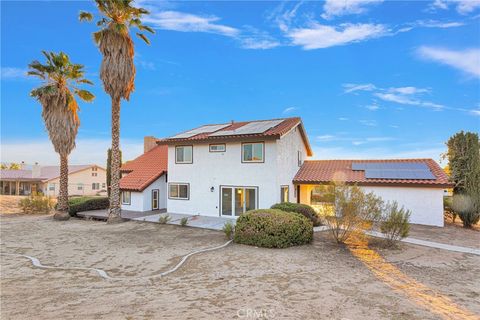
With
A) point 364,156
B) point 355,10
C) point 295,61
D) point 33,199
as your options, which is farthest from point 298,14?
point 33,199

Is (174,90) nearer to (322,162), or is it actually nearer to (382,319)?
(322,162)

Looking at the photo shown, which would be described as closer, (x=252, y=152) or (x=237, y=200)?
(x=252, y=152)

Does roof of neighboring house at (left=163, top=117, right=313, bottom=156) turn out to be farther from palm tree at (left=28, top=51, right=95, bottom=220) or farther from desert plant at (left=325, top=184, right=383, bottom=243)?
palm tree at (left=28, top=51, right=95, bottom=220)

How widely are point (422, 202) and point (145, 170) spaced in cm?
2036

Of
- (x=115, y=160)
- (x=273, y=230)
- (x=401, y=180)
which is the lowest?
(x=273, y=230)

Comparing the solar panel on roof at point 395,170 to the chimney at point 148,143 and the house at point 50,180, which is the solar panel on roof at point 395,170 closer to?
the chimney at point 148,143

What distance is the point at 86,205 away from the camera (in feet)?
71.4

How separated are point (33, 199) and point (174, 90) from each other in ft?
51.8

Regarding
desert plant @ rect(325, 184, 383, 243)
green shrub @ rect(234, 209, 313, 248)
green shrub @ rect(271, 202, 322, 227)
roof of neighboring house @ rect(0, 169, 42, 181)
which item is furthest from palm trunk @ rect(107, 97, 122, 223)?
roof of neighboring house @ rect(0, 169, 42, 181)

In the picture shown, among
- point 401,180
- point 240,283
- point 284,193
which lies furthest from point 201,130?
point 240,283

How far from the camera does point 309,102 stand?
23391 millimetres

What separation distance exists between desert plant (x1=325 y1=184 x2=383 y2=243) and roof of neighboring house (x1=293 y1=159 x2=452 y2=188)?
4902 mm

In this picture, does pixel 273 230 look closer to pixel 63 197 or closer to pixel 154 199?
pixel 154 199

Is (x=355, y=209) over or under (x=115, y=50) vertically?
under
